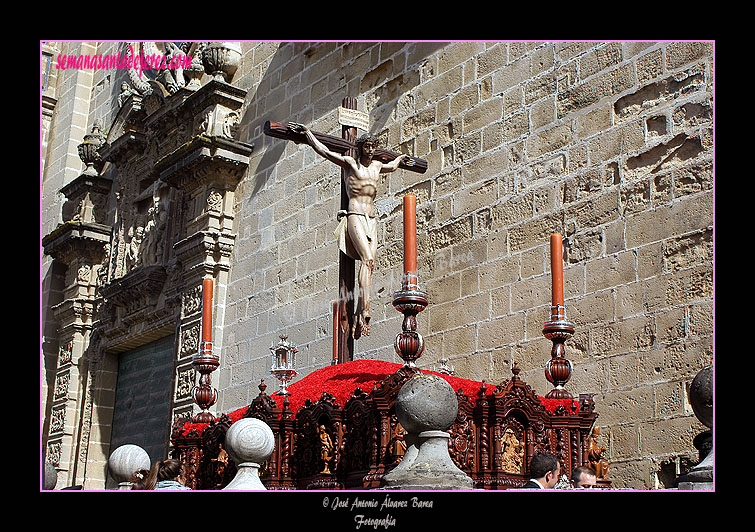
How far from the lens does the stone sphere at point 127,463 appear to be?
5105 millimetres

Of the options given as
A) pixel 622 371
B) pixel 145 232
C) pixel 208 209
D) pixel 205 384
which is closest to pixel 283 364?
pixel 205 384

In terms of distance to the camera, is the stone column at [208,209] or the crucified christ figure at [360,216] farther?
the stone column at [208,209]

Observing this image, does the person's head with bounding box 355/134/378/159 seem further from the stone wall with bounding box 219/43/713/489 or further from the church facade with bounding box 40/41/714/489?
the stone wall with bounding box 219/43/713/489

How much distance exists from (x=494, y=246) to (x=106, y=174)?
800 cm

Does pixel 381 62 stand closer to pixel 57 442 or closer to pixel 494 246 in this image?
pixel 494 246

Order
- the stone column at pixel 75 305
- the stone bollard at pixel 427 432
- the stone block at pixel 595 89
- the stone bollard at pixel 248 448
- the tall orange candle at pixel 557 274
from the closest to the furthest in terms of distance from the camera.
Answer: the stone bollard at pixel 427 432, the stone bollard at pixel 248 448, the tall orange candle at pixel 557 274, the stone block at pixel 595 89, the stone column at pixel 75 305

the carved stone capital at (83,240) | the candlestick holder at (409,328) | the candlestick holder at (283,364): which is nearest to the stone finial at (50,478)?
the candlestick holder at (283,364)

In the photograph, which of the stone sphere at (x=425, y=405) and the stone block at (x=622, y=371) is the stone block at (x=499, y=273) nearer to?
the stone block at (x=622, y=371)

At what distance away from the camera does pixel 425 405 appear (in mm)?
3771

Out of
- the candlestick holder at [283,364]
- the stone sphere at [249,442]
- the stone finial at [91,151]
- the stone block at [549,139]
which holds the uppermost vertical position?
the stone finial at [91,151]

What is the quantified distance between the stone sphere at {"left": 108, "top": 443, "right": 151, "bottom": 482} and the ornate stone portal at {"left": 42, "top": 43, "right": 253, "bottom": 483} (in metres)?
4.77

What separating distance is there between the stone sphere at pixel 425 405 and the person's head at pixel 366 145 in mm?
2398

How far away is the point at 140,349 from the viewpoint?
39.1 ft

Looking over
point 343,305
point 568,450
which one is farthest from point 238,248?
point 568,450
